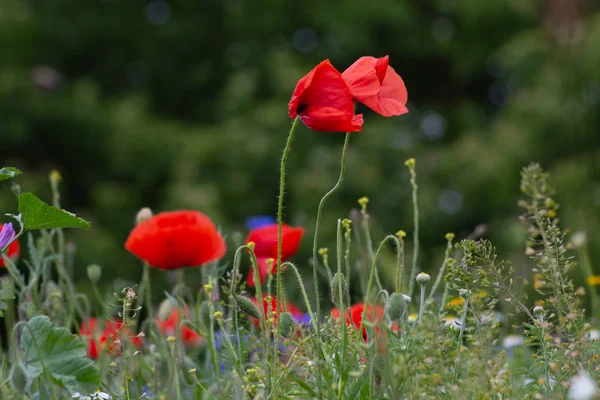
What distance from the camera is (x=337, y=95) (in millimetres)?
927

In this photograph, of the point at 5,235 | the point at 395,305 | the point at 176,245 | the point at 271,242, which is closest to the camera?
the point at 395,305

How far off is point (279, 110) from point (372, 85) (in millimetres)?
4634

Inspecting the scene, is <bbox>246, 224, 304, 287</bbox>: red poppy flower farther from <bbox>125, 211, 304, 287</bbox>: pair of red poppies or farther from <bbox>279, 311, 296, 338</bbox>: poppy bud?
<bbox>279, 311, 296, 338</bbox>: poppy bud

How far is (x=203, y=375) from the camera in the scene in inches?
56.3

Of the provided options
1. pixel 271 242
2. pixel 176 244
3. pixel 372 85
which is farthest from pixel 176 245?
pixel 372 85

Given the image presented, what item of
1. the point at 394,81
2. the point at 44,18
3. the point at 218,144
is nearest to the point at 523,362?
the point at 394,81

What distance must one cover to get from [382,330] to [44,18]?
5884 millimetres

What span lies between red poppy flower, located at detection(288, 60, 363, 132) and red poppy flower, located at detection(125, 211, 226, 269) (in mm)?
413

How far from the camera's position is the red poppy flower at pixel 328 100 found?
924 mm

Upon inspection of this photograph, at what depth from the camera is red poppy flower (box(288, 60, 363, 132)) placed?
0.92m

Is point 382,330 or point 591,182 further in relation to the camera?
point 591,182

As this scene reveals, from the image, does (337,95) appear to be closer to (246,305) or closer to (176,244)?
(246,305)

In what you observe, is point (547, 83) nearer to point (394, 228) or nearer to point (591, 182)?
point (591, 182)

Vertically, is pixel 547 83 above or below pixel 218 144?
above
